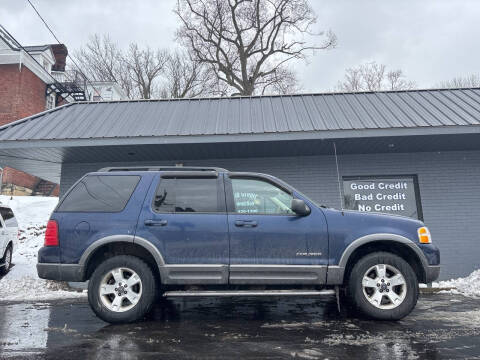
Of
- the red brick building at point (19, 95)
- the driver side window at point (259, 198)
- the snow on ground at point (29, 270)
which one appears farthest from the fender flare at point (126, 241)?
the red brick building at point (19, 95)

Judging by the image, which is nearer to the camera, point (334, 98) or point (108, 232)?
point (108, 232)

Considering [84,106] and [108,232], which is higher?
[84,106]

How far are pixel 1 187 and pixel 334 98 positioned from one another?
18824 mm

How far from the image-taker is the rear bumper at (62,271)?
182 inches

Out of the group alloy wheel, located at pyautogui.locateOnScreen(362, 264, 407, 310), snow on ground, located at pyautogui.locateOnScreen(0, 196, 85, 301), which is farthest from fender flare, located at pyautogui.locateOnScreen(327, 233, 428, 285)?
snow on ground, located at pyautogui.locateOnScreen(0, 196, 85, 301)

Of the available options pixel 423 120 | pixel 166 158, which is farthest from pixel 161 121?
pixel 423 120

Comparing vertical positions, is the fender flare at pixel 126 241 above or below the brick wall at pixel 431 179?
below

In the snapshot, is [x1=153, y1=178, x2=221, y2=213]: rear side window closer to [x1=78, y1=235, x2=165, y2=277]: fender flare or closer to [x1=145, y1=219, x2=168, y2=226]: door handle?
[x1=145, y1=219, x2=168, y2=226]: door handle

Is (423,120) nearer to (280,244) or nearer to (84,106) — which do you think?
(280,244)

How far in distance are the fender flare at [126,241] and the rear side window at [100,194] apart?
41cm

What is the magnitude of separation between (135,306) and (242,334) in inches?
57.3

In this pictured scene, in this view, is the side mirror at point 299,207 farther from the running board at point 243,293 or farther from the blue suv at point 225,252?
the running board at point 243,293

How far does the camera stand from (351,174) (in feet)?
29.9

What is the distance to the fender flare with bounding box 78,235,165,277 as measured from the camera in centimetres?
464
